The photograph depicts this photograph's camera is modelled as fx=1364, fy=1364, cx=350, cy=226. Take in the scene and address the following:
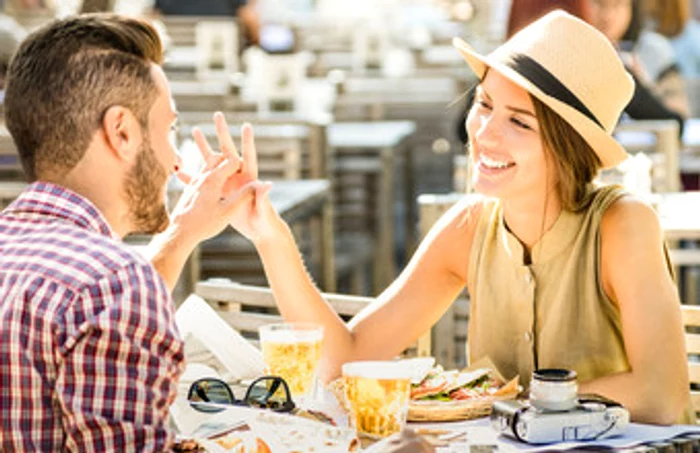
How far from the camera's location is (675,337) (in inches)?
81.8

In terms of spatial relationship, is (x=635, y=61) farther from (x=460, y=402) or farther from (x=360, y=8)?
(x=360, y=8)

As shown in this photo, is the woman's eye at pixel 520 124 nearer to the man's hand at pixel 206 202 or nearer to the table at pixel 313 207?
the man's hand at pixel 206 202

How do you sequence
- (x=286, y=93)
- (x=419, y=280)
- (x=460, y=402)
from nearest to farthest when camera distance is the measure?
(x=460, y=402) < (x=419, y=280) < (x=286, y=93)

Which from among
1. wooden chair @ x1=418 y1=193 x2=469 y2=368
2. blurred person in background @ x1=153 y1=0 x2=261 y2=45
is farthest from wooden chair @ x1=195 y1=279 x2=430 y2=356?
blurred person in background @ x1=153 y1=0 x2=261 y2=45

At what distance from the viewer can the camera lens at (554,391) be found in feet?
5.76

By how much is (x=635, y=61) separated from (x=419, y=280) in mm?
3094

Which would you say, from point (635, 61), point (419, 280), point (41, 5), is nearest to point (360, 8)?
point (41, 5)

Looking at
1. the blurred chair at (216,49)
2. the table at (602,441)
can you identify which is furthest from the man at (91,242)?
the blurred chair at (216,49)

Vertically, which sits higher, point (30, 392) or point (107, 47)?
point (107, 47)

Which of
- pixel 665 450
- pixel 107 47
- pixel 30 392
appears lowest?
pixel 665 450

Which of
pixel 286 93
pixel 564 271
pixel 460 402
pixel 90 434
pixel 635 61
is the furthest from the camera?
pixel 286 93

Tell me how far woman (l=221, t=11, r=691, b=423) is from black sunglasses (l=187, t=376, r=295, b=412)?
0.37 metres

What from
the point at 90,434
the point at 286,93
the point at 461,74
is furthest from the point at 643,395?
the point at 461,74

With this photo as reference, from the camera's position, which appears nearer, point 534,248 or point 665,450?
point 665,450
